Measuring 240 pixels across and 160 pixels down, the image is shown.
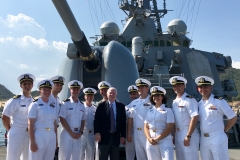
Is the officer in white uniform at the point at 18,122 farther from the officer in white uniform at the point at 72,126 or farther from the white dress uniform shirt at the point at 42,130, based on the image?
the officer in white uniform at the point at 72,126

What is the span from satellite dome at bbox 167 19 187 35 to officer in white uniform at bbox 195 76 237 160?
11.8 metres

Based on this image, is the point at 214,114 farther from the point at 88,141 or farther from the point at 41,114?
the point at 41,114

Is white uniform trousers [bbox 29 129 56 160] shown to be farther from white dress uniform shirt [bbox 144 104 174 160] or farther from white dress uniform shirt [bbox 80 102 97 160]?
white dress uniform shirt [bbox 144 104 174 160]

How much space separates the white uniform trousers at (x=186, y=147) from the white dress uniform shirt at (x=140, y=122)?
480mm

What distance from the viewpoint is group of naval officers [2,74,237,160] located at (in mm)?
3176

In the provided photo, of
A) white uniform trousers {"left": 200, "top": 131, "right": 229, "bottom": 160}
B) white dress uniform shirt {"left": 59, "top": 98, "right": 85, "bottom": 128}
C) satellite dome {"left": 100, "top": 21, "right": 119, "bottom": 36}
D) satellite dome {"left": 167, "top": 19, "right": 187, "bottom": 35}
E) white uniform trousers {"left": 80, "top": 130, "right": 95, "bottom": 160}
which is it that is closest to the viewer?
white uniform trousers {"left": 200, "top": 131, "right": 229, "bottom": 160}

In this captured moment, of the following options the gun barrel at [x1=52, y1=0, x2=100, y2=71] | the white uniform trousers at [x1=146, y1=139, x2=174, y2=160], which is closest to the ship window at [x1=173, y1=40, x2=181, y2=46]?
the gun barrel at [x1=52, y1=0, x2=100, y2=71]

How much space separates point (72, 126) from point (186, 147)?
1387mm

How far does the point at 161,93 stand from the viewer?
344cm

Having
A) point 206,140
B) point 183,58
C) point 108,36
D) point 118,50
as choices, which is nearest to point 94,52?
point 118,50

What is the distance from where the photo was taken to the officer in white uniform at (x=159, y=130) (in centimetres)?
331

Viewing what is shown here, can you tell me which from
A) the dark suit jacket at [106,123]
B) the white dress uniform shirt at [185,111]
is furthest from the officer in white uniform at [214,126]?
the dark suit jacket at [106,123]

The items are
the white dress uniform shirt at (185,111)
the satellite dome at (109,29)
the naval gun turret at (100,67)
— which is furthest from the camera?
the satellite dome at (109,29)

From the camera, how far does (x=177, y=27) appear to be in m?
14.8
